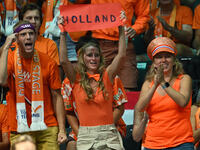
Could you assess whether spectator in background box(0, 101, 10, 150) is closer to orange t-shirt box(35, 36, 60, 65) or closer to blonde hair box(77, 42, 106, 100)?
orange t-shirt box(35, 36, 60, 65)

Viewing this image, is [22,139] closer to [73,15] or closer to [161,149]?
[161,149]

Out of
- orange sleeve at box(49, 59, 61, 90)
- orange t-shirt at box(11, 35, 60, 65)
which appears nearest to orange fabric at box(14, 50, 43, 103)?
orange sleeve at box(49, 59, 61, 90)

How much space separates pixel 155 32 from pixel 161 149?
3.24m

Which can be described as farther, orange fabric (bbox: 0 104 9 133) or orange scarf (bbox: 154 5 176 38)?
orange scarf (bbox: 154 5 176 38)

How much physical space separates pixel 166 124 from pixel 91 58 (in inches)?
46.4

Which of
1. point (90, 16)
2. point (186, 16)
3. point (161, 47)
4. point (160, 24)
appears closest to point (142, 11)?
point (160, 24)

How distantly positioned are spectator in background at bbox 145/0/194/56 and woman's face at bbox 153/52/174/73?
2.47m

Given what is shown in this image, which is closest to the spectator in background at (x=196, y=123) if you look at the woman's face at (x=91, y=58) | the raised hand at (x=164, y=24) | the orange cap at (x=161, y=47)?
the orange cap at (x=161, y=47)

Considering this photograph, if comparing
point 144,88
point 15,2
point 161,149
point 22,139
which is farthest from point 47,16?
point 22,139

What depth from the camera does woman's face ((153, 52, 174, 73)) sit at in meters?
4.77

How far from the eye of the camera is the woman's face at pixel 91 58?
511 centimetres

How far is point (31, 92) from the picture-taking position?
5.15 m

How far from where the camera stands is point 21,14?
21.7 ft

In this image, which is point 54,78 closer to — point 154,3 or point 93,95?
point 93,95
